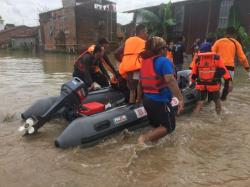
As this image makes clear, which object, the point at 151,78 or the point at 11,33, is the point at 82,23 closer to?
the point at 11,33

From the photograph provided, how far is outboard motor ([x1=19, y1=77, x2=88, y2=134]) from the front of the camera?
4.67m

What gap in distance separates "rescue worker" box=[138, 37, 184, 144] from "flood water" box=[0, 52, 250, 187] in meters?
0.44

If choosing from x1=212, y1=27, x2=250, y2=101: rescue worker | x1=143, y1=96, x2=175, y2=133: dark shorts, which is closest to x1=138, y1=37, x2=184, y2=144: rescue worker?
x1=143, y1=96, x2=175, y2=133: dark shorts

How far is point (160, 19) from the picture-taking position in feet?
64.1

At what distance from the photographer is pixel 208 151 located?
435cm

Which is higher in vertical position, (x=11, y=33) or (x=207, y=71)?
(x=207, y=71)

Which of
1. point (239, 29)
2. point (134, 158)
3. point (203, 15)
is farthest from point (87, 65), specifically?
point (203, 15)

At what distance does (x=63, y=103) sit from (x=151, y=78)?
1.53 m

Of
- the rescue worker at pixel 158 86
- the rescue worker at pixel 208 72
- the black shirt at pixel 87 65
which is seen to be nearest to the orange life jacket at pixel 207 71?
the rescue worker at pixel 208 72

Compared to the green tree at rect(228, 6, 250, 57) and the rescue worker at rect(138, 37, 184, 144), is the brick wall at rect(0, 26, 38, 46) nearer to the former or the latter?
the green tree at rect(228, 6, 250, 57)

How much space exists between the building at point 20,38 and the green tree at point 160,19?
22795 mm

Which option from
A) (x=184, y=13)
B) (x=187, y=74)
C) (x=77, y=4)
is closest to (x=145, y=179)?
(x=187, y=74)

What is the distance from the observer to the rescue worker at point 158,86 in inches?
148

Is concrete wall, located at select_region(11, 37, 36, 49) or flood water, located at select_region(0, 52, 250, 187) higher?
flood water, located at select_region(0, 52, 250, 187)
